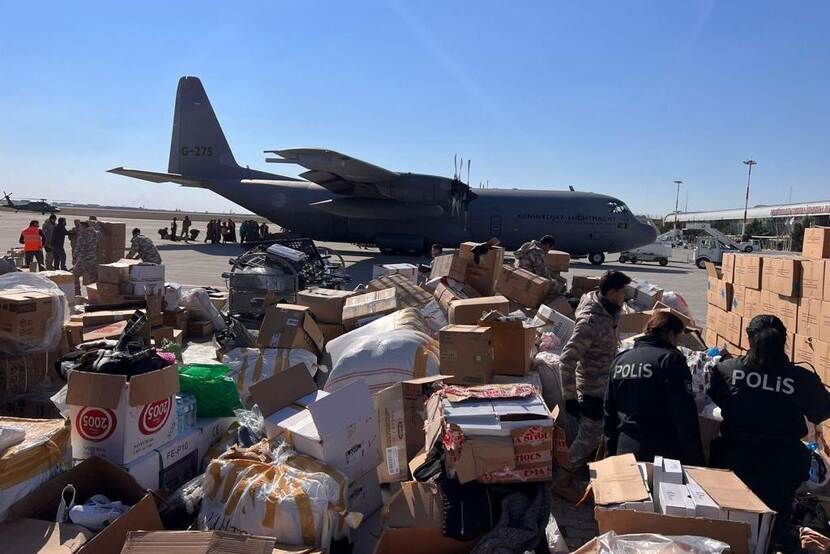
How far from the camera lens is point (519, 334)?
15.5ft

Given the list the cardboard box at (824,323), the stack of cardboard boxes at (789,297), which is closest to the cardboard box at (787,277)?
the stack of cardboard boxes at (789,297)

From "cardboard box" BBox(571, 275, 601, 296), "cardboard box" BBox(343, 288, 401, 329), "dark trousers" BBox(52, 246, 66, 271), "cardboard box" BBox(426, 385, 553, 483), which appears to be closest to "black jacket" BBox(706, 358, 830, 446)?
"cardboard box" BBox(426, 385, 553, 483)

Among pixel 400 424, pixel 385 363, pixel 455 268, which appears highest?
pixel 455 268

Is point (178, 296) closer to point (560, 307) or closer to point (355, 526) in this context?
point (560, 307)

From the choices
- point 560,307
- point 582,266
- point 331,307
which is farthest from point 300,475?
point 582,266

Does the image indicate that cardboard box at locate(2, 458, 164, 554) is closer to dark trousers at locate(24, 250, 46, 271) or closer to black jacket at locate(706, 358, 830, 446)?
black jacket at locate(706, 358, 830, 446)

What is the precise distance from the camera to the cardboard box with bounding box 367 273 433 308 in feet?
22.6

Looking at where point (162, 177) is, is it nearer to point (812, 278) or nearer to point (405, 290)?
point (405, 290)

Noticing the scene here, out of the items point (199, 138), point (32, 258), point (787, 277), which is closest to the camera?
point (787, 277)

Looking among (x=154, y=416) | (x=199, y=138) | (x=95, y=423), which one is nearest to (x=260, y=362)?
(x=154, y=416)

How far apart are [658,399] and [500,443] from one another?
3.18 ft

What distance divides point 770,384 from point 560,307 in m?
4.55

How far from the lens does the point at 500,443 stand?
2.68 metres

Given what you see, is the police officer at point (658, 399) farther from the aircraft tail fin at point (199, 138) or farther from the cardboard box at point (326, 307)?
the aircraft tail fin at point (199, 138)
